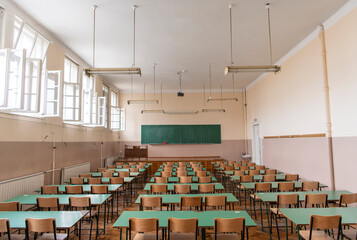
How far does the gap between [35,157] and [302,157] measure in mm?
7768

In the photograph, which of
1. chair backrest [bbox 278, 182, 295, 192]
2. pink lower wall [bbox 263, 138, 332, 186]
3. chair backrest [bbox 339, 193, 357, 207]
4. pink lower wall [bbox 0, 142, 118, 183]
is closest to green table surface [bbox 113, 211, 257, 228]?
chair backrest [bbox 339, 193, 357, 207]

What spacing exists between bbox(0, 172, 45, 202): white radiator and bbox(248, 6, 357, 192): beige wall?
24.4 ft

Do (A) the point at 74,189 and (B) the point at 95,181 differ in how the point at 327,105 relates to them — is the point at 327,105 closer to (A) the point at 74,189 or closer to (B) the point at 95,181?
(B) the point at 95,181

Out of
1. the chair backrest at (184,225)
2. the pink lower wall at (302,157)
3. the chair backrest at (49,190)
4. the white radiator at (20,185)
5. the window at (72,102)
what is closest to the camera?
the chair backrest at (184,225)

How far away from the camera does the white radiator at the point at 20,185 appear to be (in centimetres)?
466

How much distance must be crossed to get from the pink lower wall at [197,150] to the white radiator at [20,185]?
26.4 ft

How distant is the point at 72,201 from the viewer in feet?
12.7

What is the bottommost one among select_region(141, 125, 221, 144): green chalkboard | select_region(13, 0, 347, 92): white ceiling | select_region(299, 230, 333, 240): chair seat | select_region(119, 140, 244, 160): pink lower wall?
select_region(299, 230, 333, 240): chair seat

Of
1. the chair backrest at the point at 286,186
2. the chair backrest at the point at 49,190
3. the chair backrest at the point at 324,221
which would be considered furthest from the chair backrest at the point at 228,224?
the chair backrest at the point at 49,190

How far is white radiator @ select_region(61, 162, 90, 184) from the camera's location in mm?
7008

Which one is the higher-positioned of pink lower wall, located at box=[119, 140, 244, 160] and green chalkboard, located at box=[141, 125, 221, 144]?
green chalkboard, located at box=[141, 125, 221, 144]

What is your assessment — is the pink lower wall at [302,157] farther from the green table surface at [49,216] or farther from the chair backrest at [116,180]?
the green table surface at [49,216]

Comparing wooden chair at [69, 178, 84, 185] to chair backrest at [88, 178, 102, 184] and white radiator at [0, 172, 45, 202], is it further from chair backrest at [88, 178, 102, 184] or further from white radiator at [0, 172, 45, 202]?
white radiator at [0, 172, 45, 202]

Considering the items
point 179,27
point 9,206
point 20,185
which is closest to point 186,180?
point 9,206
